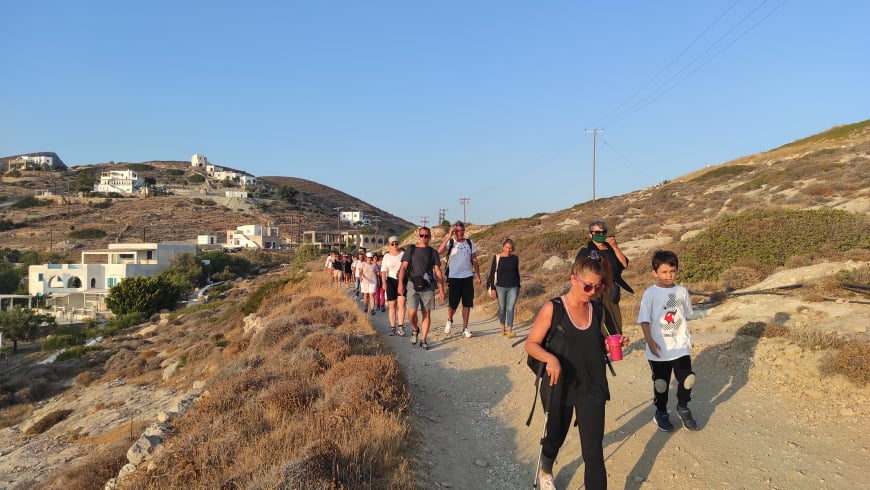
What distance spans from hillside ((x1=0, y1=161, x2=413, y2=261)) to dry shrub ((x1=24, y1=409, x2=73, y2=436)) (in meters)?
62.6

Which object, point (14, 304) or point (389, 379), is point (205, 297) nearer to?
point (14, 304)

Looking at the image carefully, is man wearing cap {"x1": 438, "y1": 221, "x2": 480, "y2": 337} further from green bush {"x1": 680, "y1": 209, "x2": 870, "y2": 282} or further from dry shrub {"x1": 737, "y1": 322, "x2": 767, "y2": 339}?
green bush {"x1": 680, "y1": 209, "x2": 870, "y2": 282}

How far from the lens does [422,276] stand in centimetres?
837

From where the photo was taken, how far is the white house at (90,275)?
1939 inches

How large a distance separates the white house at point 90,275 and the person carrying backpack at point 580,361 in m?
53.0

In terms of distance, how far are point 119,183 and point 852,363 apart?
144042 millimetres

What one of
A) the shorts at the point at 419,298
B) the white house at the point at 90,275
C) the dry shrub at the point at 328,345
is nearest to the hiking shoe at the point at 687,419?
the dry shrub at the point at 328,345

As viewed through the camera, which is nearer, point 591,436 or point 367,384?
point 591,436

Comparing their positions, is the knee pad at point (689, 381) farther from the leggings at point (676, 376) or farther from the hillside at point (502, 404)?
the hillside at point (502, 404)

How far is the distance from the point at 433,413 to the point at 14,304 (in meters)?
59.7

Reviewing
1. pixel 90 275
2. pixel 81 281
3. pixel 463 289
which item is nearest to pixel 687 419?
pixel 463 289

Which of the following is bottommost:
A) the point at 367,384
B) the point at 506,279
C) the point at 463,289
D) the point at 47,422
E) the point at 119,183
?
the point at 47,422

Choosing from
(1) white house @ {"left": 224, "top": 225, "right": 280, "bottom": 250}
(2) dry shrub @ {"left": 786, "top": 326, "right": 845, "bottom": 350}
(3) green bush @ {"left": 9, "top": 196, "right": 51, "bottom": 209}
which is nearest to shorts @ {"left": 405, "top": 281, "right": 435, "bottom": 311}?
(2) dry shrub @ {"left": 786, "top": 326, "right": 845, "bottom": 350}

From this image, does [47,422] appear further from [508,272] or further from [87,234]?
[87,234]
